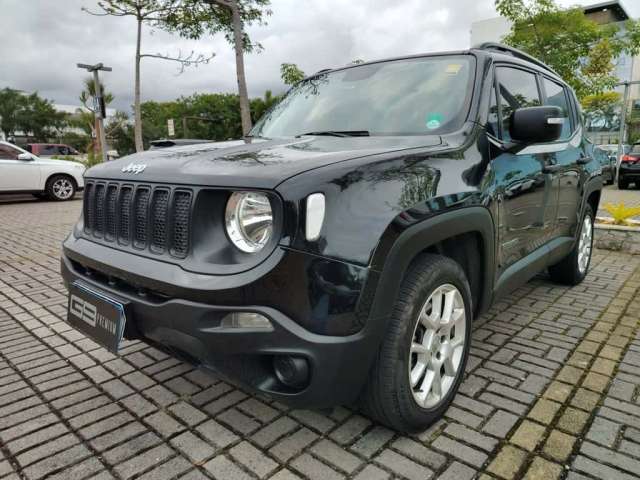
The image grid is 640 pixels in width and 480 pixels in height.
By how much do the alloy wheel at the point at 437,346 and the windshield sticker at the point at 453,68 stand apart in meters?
1.31

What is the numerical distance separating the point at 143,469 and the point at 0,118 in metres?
67.7

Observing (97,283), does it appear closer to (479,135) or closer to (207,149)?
(207,149)

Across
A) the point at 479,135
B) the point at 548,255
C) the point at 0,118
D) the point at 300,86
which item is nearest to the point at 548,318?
the point at 548,255

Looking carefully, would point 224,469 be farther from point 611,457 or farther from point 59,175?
point 59,175

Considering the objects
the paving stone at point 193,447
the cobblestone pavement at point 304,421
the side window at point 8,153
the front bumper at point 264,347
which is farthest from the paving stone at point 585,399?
the side window at point 8,153

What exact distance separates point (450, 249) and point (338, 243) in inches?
33.8

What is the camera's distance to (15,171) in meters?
11.4

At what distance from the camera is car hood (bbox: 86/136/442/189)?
1819 mm

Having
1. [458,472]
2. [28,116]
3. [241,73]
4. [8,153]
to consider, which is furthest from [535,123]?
[28,116]

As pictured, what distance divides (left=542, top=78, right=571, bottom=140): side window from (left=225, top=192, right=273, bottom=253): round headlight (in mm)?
2707

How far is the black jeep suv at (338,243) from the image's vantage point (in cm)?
170

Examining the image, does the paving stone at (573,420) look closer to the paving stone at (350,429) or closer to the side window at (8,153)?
the paving stone at (350,429)

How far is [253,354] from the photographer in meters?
1.75

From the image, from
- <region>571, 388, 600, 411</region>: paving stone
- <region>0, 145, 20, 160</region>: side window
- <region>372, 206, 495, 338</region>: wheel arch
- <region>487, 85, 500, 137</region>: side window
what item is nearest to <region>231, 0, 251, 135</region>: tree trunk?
<region>0, 145, 20, 160</region>: side window
